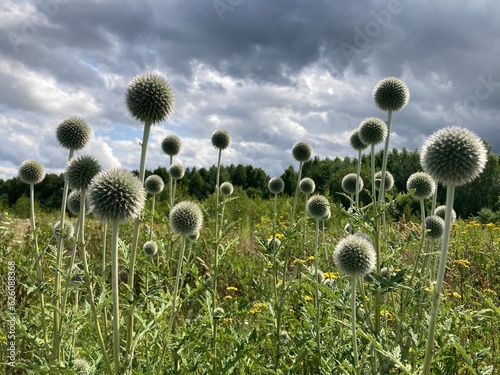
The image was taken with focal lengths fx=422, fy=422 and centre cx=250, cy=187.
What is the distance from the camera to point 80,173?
3.28 meters

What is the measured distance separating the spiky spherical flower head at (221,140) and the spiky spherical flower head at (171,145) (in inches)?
21.3

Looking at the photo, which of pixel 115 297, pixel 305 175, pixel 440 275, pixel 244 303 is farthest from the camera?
pixel 305 175

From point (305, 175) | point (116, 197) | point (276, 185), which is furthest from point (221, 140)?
point (305, 175)

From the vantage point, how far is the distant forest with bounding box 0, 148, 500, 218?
23.7m

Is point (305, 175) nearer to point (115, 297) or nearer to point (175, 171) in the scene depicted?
point (175, 171)

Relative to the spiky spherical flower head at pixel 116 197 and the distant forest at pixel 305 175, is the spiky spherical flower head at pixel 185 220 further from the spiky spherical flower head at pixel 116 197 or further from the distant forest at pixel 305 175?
the distant forest at pixel 305 175

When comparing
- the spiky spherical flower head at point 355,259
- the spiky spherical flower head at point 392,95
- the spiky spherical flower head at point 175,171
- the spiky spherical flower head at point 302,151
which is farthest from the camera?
the spiky spherical flower head at point 175,171

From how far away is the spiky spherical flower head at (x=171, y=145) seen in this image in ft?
20.8

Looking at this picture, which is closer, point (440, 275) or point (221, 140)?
point (440, 275)

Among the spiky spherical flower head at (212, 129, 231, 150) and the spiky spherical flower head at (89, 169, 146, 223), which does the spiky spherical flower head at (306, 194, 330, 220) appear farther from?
the spiky spherical flower head at (89, 169, 146, 223)

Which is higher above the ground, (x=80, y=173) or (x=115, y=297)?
(x=80, y=173)

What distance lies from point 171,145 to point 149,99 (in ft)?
9.91

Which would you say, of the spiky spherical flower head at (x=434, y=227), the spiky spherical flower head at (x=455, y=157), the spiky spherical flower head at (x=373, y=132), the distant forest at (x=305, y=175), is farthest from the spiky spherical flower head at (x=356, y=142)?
the distant forest at (x=305, y=175)

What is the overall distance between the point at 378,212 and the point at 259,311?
289 cm
